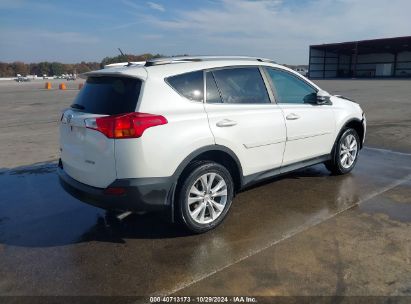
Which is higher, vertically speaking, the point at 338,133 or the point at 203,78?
the point at 203,78

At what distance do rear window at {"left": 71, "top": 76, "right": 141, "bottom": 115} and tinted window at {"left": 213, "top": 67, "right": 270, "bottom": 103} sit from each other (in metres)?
1.00

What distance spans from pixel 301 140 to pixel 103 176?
8.76 feet

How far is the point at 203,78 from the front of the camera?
12.7 ft

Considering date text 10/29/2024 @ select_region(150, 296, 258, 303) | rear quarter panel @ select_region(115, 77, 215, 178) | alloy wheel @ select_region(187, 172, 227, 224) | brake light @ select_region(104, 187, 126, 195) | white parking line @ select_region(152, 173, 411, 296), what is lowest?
date text 10/29/2024 @ select_region(150, 296, 258, 303)

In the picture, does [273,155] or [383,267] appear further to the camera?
[273,155]

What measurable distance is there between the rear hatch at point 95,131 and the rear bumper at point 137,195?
96 millimetres

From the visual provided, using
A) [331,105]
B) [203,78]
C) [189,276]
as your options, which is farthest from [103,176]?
[331,105]

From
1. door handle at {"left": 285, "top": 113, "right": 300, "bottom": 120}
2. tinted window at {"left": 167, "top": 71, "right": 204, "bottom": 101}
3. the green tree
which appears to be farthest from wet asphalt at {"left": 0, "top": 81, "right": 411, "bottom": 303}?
the green tree

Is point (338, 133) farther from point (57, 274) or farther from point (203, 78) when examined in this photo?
point (57, 274)

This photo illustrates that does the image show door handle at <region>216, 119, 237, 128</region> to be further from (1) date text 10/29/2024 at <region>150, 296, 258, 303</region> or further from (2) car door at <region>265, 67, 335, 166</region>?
(1) date text 10/29/2024 at <region>150, 296, 258, 303</region>

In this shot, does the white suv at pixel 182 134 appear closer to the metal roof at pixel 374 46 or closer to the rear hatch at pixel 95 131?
the rear hatch at pixel 95 131

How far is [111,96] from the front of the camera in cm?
354

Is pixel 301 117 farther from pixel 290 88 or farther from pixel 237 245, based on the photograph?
pixel 237 245

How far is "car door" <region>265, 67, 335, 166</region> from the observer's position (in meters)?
4.61
